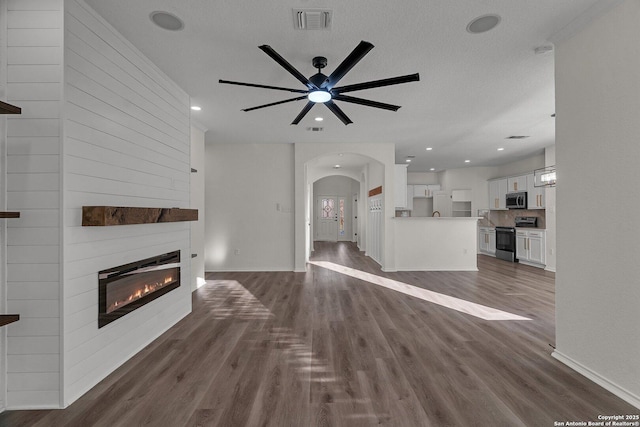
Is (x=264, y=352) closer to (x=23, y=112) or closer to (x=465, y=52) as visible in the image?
(x=23, y=112)

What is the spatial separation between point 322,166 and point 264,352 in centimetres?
765

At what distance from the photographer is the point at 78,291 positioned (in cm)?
210

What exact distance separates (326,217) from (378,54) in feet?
35.7

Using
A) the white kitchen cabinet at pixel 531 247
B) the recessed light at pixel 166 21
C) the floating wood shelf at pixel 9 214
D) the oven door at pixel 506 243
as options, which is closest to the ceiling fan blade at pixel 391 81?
the recessed light at pixel 166 21

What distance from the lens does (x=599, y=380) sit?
2162 mm

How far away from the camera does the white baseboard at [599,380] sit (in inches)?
76.1

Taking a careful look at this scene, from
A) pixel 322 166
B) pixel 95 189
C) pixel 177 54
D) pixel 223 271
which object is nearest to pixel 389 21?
pixel 177 54

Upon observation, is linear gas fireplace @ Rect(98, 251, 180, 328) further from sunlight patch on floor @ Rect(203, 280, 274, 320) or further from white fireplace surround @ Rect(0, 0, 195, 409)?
sunlight patch on floor @ Rect(203, 280, 274, 320)

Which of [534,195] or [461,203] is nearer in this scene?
[534,195]

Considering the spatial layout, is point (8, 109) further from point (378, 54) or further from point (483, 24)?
point (483, 24)

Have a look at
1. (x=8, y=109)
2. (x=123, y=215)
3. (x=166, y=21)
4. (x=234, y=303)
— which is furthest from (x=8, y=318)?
(x=234, y=303)

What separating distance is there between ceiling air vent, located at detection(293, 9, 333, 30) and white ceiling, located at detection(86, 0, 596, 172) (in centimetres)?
4

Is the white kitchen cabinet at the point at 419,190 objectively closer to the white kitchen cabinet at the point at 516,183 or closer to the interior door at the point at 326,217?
the white kitchen cabinet at the point at 516,183

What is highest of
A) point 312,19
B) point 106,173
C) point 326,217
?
point 312,19
